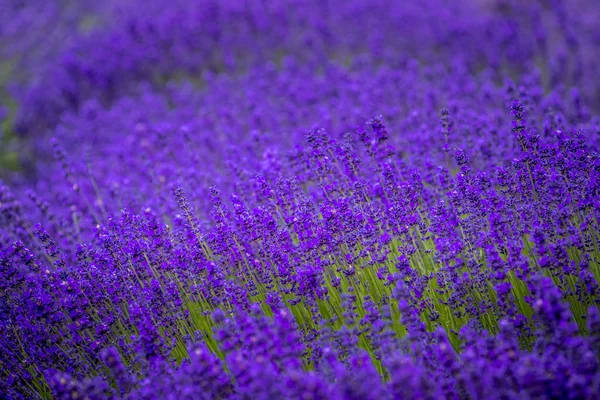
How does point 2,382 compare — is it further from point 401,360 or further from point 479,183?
point 479,183

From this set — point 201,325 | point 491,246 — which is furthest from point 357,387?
point 201,325

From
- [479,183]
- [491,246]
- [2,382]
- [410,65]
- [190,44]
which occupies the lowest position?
[2,382]

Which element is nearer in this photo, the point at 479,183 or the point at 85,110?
the point at 479,183

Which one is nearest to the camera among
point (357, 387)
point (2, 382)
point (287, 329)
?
point (357, 387)

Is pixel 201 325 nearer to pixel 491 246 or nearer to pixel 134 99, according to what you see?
pixel 491 246

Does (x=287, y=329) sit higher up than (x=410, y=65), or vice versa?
(x=410, y=65)

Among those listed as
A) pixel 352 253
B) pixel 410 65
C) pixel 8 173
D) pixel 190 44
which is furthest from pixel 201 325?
pixel 190 44

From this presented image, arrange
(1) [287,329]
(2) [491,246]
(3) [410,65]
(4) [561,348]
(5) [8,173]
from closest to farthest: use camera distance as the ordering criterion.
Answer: (4) [561,348] → (1) [287,329] → (2) [491,246] → (3) [410,65] → (5) [8,173]
